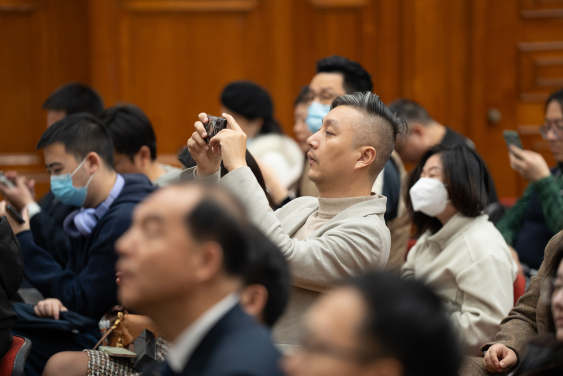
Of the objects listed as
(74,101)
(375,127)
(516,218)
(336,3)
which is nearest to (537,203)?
(516,218)

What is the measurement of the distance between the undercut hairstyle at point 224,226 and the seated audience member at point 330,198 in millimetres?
647

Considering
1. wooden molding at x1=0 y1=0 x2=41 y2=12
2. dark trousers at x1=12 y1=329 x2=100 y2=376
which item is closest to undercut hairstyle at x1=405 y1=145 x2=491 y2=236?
dark trousers at x1=12 y1=329 x2=100 y2=376

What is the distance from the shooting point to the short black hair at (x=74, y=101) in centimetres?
388

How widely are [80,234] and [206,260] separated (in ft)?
5.62

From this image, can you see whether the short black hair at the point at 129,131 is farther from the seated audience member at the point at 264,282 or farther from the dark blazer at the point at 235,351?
the dark blazer at the point at 235,351

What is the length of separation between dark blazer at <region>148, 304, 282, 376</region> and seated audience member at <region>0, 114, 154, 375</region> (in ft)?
4.87

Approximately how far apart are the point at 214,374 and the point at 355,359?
254 millimetres

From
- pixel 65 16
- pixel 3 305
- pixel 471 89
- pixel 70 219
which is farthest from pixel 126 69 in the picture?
pixel 3 305

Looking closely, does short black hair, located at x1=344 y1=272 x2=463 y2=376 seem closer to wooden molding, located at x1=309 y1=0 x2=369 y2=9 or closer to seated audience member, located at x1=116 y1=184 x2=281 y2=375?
seated audience member, located at x1=116 y1=184 x2=281 y2=375

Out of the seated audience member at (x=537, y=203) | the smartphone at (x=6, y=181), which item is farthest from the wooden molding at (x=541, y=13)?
the smartphone at (x=6, y=181)

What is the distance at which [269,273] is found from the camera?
4.47 feet

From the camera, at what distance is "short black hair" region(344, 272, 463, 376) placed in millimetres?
1015

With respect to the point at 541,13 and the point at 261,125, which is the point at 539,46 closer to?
the point at 541,13

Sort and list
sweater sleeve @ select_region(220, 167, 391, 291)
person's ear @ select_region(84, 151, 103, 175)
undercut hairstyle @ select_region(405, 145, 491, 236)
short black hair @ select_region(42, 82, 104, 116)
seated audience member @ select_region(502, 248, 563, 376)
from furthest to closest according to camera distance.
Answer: short black hair @ select_region(42, 82, 104, 116) < person's ear @ select_region(84, 151, 103, 175) < undercut hairstyle @ select_region(405, 145, 491, 236) < sweater sleeve @ select_region(220, 167, 391, 291) < seated audience member @ select_region(502, 248, 563, 376)
